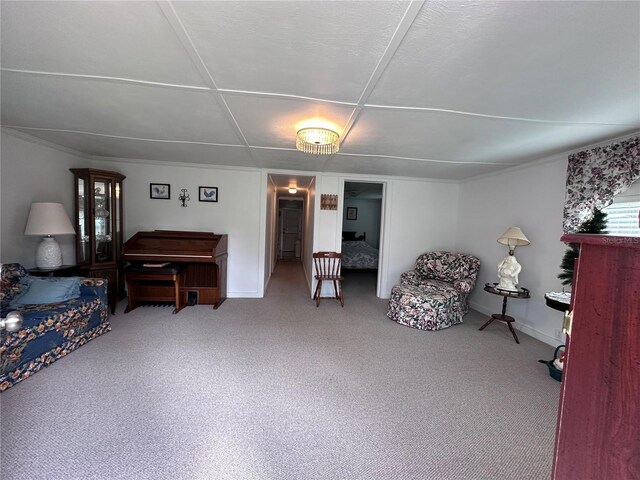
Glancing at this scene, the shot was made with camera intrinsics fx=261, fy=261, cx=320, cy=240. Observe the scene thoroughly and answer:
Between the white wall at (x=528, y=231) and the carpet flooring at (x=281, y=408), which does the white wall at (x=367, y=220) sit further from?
the carpet flooring at (x=281, y=408)

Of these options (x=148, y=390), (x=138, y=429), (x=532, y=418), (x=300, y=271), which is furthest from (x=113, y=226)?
(x=532, y=418)

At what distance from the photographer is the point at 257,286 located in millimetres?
4320

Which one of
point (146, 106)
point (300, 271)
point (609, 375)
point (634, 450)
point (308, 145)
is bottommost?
point (300, 271)

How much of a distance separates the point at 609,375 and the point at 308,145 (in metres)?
2.16

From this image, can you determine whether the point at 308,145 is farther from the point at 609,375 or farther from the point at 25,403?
the point at 25,403

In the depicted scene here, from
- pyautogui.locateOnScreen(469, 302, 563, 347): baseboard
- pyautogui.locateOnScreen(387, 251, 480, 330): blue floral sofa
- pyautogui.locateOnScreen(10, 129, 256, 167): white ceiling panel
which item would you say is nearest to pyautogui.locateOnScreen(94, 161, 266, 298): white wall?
pyautogui.locateOnScreen(10, 129, 256, 167): white ceiling panel

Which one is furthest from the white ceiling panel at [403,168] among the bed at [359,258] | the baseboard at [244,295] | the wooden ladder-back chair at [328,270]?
the bed at [359,258]

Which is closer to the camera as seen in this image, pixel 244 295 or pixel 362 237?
pixel 244 295

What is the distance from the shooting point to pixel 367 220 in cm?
895

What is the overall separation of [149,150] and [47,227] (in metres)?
1.35

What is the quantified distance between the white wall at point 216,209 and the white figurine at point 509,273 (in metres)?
3.33

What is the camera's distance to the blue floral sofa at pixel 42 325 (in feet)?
6.29

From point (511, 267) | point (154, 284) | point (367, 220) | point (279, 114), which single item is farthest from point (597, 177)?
point (367, 220)

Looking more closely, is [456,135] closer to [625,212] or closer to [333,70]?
[333,70]
